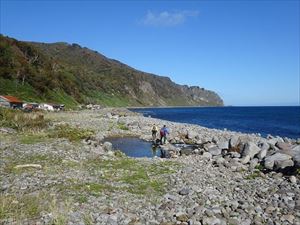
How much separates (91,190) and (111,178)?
274 centimetres

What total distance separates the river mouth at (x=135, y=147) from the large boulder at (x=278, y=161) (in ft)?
39.0

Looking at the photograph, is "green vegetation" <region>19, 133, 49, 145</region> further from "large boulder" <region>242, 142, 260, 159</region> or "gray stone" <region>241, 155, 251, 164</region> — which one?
"large boulder" <region>242, 142, 260, 159</region>

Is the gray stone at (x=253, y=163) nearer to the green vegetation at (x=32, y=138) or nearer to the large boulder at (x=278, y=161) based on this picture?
the large boulder at (x=278, y=161)

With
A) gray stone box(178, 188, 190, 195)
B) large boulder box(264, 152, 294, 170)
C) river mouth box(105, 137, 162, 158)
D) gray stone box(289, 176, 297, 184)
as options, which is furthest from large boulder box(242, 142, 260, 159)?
gray stone box(178, 188, 190, 195)

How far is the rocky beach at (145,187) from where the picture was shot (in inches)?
581

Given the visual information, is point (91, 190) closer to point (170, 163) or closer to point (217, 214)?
point (217, 214)

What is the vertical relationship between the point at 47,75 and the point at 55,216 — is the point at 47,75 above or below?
above

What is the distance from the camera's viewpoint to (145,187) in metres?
19.3

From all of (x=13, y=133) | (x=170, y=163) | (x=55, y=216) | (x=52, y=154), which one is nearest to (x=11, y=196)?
(x=55, y=216)

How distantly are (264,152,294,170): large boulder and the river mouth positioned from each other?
39.0ft

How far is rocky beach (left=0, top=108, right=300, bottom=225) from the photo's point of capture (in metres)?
14.8

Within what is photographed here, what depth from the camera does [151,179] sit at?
20984 mm

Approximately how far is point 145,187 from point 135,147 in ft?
67.2

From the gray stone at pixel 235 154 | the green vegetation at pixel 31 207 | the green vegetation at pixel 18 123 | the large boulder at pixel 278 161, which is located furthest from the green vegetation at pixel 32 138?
the large boulder at pixel 278 161
